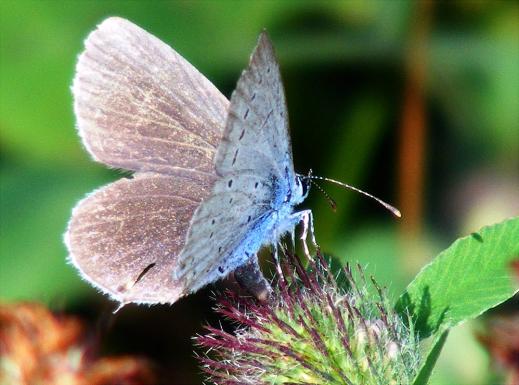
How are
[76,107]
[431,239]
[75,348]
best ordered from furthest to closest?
[431,239] → [75,348] → [76,107]

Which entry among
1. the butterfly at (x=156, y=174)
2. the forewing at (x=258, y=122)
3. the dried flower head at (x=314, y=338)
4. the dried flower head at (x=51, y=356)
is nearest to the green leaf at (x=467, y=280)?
the dried flower head at (x=314, y=338)

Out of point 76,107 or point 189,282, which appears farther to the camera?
point 76,107

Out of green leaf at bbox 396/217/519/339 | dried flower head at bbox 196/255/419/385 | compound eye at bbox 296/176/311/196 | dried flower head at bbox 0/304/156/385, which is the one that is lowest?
dried flower head at bbox 0/304/156/385

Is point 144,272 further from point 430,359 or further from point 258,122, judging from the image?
point 430,359

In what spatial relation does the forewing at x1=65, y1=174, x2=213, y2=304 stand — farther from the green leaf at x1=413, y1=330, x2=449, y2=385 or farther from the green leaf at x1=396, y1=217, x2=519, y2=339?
the green leaf at x1=413, y1=330, x2=449, y2=385

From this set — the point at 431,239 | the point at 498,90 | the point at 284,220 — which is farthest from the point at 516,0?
the point at 284,220

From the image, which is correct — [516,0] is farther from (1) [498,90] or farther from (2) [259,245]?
(2) [259,245]

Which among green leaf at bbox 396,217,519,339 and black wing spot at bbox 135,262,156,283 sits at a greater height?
green leaf at bbox 396,217,519,339

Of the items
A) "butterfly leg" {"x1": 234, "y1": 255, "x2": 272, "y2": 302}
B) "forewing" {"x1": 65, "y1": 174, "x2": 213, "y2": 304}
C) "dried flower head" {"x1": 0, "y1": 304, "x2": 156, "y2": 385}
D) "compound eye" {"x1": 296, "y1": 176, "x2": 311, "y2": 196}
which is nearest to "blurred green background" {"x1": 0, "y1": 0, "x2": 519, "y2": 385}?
"dried flower head" {"x1": 0, "y1": 304, "x2": 156, "y2": 385}
